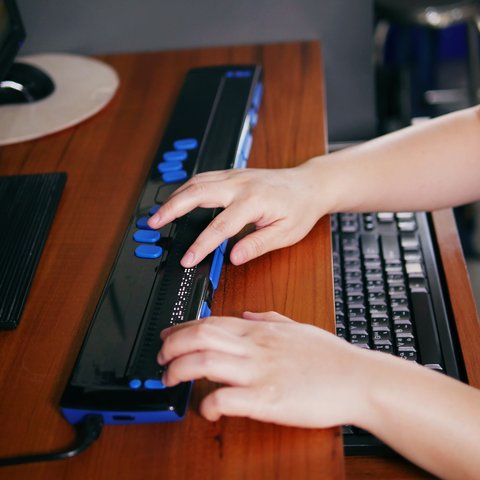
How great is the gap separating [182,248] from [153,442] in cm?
21

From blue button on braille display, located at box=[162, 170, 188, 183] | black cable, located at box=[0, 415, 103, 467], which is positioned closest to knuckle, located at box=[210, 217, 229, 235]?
blue button on braille display, located at box=[162, 170, 188, 183]

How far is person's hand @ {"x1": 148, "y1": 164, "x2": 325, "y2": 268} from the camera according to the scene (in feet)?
2.19

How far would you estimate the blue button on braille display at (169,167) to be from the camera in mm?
772

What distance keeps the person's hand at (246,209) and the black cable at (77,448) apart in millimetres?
187

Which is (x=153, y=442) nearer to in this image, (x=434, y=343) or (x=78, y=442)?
(x=78, y=442)

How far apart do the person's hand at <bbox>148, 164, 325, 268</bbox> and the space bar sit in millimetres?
155

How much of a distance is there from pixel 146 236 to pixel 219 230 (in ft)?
0.26

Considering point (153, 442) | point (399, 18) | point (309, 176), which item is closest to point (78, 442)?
point (153, 442)

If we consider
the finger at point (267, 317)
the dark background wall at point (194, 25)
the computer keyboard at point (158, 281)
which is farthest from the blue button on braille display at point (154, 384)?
the dark background wall at point (194, 25)

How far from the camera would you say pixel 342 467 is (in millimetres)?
499

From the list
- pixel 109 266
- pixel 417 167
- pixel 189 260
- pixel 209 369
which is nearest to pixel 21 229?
pixel 109 266

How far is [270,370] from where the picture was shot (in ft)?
1.75

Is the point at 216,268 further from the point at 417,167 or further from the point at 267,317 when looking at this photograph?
the point at 417,167

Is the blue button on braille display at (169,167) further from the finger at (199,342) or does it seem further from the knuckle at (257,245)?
the finger at (199,342)
